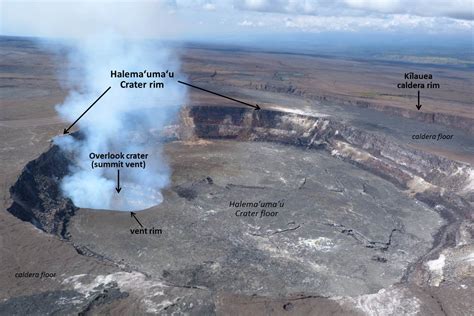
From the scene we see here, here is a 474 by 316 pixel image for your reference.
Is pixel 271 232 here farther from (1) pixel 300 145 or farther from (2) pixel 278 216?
(1) pixel 300 145

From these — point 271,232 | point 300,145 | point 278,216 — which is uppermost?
point 300,145

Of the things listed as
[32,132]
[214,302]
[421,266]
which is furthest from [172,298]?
[32,132]

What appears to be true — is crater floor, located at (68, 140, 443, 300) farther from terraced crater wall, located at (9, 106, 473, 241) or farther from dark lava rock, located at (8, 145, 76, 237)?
terraced crater wall, located at (9, 106, 473, 241)

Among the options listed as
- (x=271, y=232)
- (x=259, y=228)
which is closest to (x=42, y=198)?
(x=259, y=228)

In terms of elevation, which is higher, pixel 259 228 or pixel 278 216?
pixel 278 216

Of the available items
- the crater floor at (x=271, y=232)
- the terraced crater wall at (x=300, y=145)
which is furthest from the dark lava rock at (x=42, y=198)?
the crater floor at (x=271, y=232)

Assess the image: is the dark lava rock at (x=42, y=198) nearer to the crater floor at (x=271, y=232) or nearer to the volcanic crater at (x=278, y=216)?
the volcanic crater at (x=278, y=216)

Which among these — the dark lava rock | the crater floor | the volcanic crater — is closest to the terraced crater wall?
the dark lava rock
